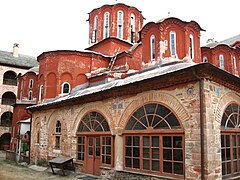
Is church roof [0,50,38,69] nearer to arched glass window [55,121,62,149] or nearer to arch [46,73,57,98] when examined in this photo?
arch [46,73,57,98]

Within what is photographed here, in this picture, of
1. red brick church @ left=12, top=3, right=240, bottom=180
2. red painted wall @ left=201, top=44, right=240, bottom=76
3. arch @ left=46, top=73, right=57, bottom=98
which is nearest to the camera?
red brick church @ left=12, top=3, right=240, bottom=180

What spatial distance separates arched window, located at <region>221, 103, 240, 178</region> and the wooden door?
5176mm

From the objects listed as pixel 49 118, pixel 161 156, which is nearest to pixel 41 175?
pixel 49 118

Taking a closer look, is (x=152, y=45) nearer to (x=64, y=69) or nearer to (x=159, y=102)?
(x=159, y=102)

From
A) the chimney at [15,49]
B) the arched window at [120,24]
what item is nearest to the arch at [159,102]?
the arched window at [120,24]

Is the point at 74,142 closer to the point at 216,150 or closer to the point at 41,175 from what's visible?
the point at 41,175

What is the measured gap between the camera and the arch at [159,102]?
7.87 m

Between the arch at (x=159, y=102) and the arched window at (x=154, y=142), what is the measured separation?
15 cm

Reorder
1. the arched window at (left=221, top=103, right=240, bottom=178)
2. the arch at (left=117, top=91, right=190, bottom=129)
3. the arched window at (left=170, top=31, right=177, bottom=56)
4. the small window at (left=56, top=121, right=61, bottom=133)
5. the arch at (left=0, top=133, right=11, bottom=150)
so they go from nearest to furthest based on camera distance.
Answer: the arch at (left=117, top=91, right=190, bottom=129) < the arched window at (left=221, top=103, right=240, bottom=178) < the arched window at (left=170, top=31, right=177, bottom=56) < the small window at (left=56, top=121, right=61, bottom=133) < the arch at (left=0, top=133, right=11, bottom=150)

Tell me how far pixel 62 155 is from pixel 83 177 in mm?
2729

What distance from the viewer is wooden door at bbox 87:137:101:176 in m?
10.9

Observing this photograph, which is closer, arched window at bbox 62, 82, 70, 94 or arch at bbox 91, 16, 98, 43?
arched window at bbox 62, 82, 70, 94

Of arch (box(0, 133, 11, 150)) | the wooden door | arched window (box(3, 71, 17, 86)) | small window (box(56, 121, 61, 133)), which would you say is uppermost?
arched window (box(3, 71, 17, 86))

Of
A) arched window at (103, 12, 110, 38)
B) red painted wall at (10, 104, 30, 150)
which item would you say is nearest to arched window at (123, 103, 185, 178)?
arched window at (103, 12, 110, 38)
